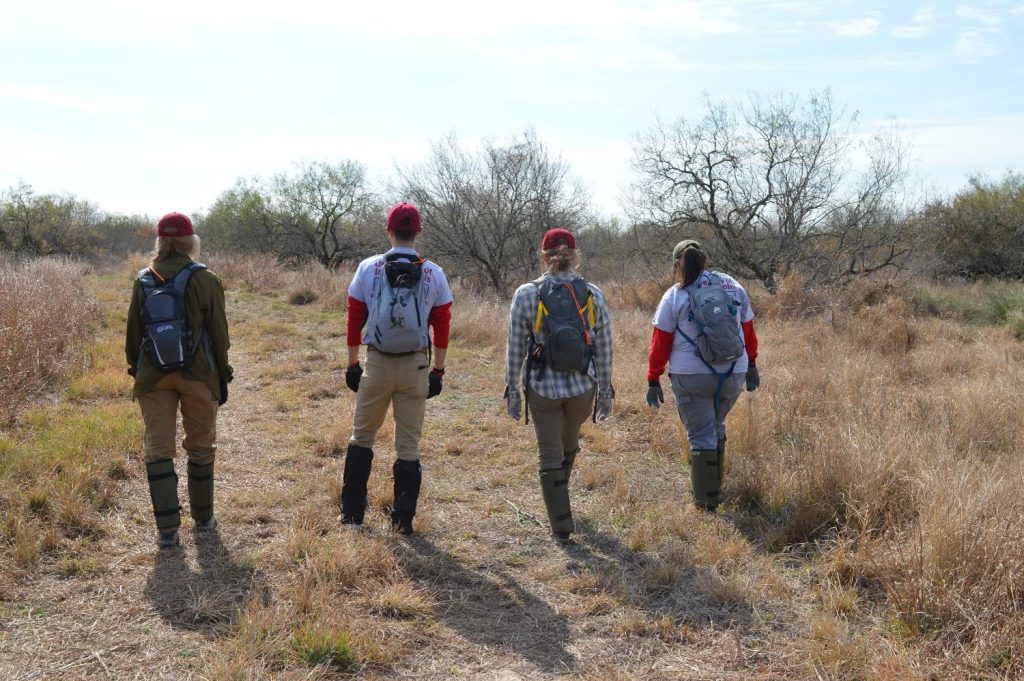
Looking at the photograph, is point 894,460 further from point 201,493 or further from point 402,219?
point 201,493

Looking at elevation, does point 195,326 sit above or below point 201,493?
above

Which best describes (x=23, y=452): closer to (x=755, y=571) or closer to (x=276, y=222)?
(x=755, y=571)

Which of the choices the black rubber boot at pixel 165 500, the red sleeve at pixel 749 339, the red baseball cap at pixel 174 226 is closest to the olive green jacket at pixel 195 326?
the red baseball cap at pixel 174 226

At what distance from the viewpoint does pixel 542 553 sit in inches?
165

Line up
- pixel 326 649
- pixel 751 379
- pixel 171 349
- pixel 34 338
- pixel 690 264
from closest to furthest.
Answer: pixel 326 649
pixel 171 349
pixel 690 264
pixel 751 379
pixel 34 338

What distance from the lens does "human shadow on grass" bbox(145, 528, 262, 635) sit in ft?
10.8

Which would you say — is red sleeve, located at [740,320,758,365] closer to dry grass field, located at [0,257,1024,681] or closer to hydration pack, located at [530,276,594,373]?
dry grass field, located at [0,257,1024,681]

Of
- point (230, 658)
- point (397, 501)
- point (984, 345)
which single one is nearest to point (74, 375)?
point (397, 501)

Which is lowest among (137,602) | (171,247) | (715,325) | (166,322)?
(137,602)

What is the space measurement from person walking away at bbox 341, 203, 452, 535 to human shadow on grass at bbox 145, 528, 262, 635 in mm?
759

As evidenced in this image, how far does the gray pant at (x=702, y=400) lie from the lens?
455cm

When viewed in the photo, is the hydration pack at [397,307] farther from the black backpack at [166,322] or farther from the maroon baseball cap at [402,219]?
the black backpack at [166,322]

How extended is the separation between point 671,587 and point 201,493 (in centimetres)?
263

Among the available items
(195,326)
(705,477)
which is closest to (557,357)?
(705,477)
